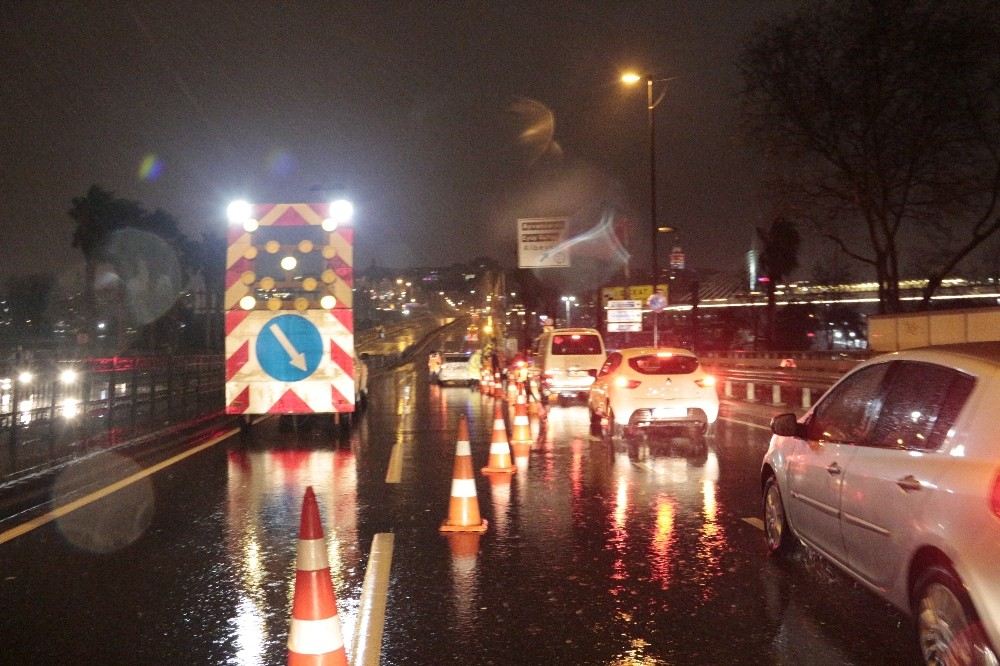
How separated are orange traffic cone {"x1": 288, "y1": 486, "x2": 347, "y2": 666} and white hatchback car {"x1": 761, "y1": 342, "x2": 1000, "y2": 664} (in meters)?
2.73

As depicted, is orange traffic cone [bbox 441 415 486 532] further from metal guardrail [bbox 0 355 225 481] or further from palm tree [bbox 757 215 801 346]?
palm tree [bbox 757 215 801 346]

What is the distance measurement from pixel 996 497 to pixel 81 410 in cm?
1439

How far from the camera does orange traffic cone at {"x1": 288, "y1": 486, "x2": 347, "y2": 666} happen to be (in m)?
4.33

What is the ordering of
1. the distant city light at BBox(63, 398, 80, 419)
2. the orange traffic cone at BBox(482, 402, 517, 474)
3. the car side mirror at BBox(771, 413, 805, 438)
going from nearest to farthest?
the car side mirror at BBox(771, 413, 805, 438), the orange traffic cone at BBox(482, 402, 517, 474), the distant city light at BBox(63, 398, 80, 419)

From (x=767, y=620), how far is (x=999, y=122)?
30065 mm

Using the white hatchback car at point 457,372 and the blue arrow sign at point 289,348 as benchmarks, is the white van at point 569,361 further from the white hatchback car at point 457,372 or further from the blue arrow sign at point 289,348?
the white hatchback car at point 457,372

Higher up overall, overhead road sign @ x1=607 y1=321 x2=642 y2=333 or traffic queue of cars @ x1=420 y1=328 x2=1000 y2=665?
overhead road sign @ x1=607 y1=321 x2=642 y2=333

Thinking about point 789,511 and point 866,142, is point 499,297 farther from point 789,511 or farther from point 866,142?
point 789,511

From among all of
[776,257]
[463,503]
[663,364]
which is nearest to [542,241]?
[663,364]

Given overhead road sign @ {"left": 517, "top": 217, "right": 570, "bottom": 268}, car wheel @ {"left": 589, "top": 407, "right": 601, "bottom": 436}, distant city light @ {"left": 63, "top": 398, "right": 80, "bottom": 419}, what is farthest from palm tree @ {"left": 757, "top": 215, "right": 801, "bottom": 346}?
distant city light @ {"left": 63, "top": 398, "right": 80, "bottom": 419}

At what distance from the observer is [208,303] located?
84625 mm

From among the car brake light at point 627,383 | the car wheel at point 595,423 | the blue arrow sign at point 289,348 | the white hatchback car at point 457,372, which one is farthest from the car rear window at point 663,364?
the white hatchback car at point 457,372

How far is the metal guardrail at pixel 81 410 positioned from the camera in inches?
532

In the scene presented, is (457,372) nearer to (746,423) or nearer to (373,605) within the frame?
(746,423)
